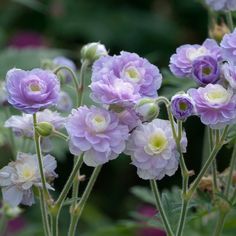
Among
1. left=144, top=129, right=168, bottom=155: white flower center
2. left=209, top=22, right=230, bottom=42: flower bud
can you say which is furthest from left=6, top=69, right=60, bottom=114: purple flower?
left=209, top=22, right=230, bottom=42: flower bud

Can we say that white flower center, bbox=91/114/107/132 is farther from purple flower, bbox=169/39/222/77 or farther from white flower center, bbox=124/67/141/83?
purple flower, bbox=169/39/222/77

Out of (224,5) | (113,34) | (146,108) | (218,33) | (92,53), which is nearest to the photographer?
(146,108)

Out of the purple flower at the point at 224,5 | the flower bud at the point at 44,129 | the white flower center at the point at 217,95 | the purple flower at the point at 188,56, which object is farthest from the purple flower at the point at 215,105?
the purple flower at the point at 224,5

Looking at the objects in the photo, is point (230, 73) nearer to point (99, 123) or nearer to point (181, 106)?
point (181, 106)

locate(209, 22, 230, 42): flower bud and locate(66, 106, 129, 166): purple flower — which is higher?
locate(209, 22, 230, 42): flower bud

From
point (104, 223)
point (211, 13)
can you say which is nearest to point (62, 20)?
point (104, 223)

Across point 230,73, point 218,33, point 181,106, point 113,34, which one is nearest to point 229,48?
point 230,73
